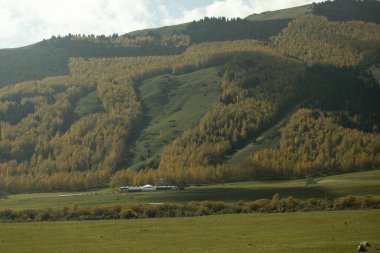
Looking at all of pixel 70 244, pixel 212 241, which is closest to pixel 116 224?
pixel 70 244

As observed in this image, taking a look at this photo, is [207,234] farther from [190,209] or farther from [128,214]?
[190,209]

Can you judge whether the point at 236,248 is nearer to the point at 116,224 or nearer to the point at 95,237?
the point at 95,237

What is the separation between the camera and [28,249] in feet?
234

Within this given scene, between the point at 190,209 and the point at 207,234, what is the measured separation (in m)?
40.7

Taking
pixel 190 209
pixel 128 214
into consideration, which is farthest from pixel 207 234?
pixel 190 209

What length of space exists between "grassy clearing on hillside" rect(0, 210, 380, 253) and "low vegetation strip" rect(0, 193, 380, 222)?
984cm

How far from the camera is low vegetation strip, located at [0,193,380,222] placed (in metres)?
111

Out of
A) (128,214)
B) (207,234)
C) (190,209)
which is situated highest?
(207,234)

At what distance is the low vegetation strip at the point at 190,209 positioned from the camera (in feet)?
365

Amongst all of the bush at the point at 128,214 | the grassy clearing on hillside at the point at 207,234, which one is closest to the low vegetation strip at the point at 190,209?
the bush at the point at 128,214

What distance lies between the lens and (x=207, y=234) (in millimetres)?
76750

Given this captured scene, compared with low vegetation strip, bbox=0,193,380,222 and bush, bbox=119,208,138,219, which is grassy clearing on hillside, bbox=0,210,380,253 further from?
low vegetation strip, bbox=0,193,380,222

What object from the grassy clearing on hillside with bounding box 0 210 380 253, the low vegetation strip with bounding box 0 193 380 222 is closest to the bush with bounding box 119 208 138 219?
the low vegetation strip with bounding box 0 193 380 222

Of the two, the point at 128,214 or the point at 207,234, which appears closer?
the point at 207,234
